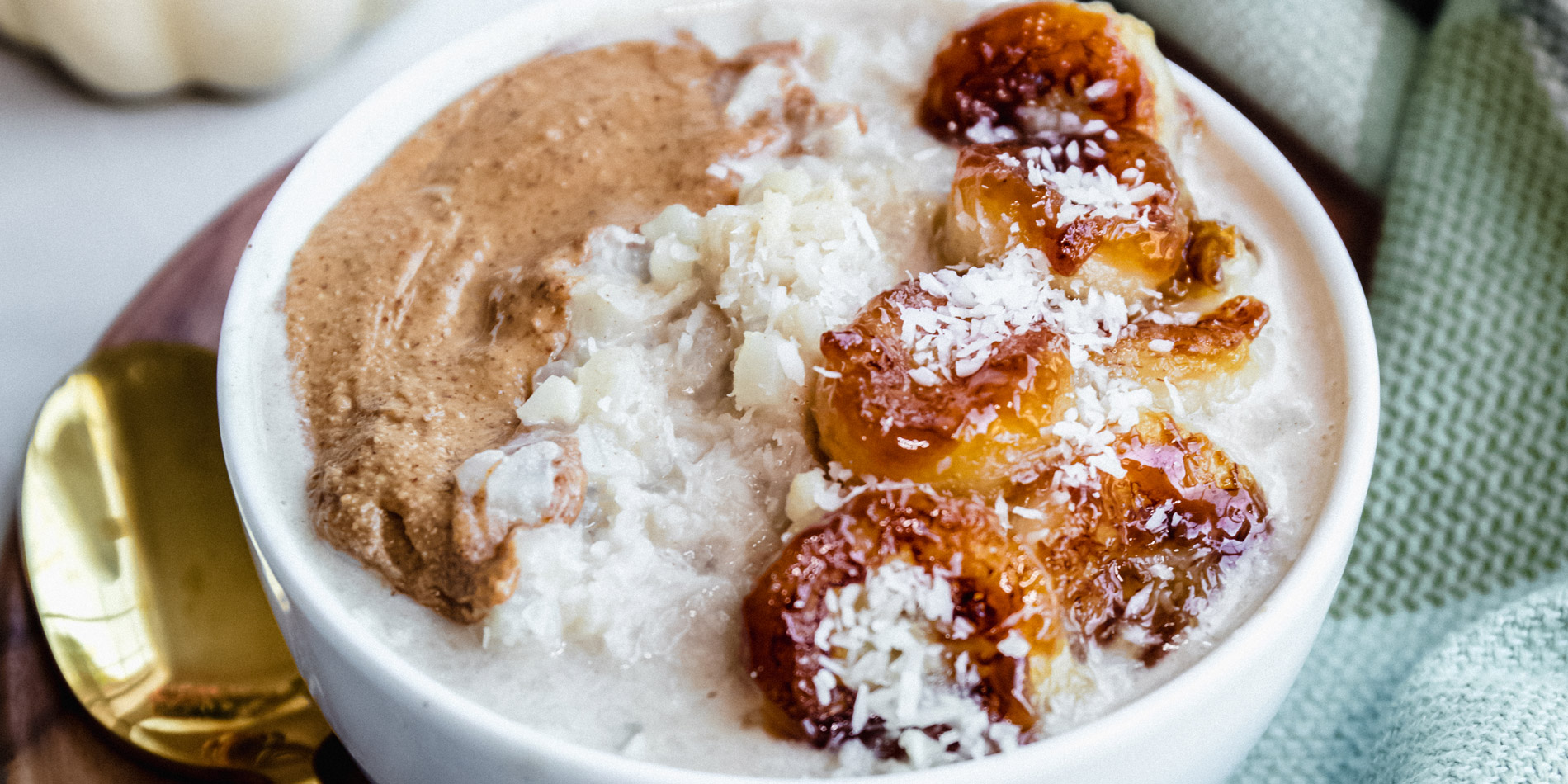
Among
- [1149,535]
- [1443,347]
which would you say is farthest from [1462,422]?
[1149,535]

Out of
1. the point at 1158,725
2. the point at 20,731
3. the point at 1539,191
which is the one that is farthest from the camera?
the point at 1539,191

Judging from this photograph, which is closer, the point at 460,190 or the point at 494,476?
the point at 494,476

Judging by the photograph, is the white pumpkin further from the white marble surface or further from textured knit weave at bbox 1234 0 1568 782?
textured knit weave at bbox 1234 0 1568 782

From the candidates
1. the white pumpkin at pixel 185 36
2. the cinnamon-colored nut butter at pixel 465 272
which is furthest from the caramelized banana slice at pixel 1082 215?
the white pumpkin at pixel 185 36

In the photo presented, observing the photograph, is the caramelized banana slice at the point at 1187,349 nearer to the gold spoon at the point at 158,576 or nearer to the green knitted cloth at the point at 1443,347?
the green knitted cloth at the point at 1443,347

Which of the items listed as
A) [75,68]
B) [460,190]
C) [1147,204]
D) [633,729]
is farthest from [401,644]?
[75,68]

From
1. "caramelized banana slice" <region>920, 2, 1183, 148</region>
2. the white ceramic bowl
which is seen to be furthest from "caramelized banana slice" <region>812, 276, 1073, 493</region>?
"caramelized banana slice" <region>920, 2, 1183, 148</region>

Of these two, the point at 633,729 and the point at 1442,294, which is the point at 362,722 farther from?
the point at 1442,294
